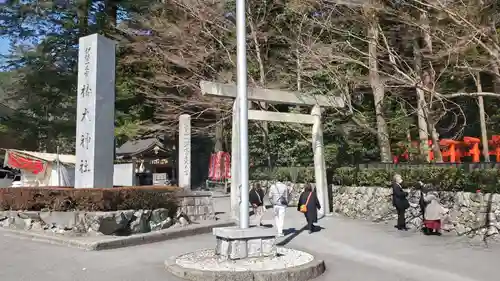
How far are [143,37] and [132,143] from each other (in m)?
8.40

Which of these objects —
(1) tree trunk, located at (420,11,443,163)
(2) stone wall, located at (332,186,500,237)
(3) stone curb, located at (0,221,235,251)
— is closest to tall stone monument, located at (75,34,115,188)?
(3) stone curb, located at (0,221,235,251)

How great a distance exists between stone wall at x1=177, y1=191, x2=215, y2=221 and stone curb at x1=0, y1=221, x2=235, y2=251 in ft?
3.70

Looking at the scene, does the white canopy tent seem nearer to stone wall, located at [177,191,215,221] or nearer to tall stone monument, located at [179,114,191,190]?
tall stone monument, located at [179,114,191,190]

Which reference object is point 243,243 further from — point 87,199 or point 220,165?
point 220,165

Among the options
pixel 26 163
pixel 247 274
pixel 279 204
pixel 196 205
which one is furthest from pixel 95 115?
pixel 26 163

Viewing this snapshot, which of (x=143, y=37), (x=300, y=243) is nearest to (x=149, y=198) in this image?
(x=300, y=243)

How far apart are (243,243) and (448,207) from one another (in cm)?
747

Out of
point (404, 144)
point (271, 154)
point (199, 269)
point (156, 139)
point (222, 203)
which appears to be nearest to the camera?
point (199, 269)

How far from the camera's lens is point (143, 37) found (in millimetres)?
27531

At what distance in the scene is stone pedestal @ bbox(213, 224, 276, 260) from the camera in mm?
7992

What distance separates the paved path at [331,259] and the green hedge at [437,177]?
5.62ft

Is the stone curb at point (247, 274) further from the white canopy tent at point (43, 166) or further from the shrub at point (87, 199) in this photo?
the white canopy tent at point (43, 166)

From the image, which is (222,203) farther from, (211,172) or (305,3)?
(305,3)

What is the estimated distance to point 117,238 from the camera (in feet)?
33.6
